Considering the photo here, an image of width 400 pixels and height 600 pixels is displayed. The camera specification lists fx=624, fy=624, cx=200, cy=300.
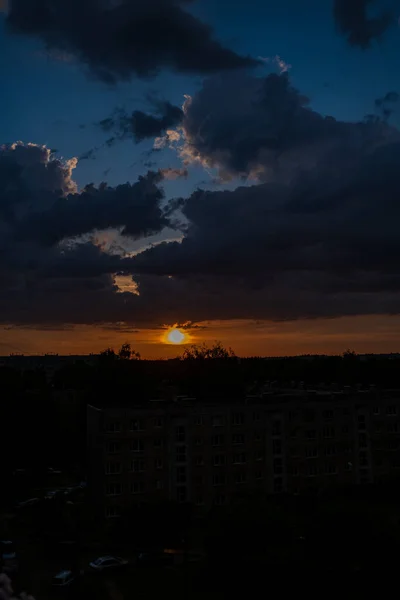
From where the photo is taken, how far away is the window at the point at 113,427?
41188 millimetres

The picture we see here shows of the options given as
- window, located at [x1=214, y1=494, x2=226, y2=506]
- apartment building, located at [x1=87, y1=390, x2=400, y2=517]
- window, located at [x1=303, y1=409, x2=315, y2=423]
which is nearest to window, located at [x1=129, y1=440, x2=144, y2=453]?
apartment building, located at [x1=87, y1=390, x2=400, y2=517]

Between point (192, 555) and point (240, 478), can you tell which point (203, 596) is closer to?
point (192, 555)

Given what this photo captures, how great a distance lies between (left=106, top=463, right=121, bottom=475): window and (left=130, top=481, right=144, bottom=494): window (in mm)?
1370

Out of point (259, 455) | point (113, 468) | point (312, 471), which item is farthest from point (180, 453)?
point (312, 471)

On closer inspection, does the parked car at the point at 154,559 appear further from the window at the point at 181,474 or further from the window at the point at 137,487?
the window at the point at 181,474

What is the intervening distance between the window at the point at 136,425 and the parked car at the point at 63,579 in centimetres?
1193

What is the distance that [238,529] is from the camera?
99.5 feet

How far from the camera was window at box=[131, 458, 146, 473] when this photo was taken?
4169cm

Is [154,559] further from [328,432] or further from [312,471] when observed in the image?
[328,432]

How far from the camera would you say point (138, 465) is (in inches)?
1650

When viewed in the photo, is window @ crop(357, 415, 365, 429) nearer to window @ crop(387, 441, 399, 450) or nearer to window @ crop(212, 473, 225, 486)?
window @ crop(387, 441, 399, 450)

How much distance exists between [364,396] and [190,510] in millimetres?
17961

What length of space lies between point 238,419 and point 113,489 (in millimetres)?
10273

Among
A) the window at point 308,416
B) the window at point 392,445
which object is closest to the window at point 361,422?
the window at point 392,445
